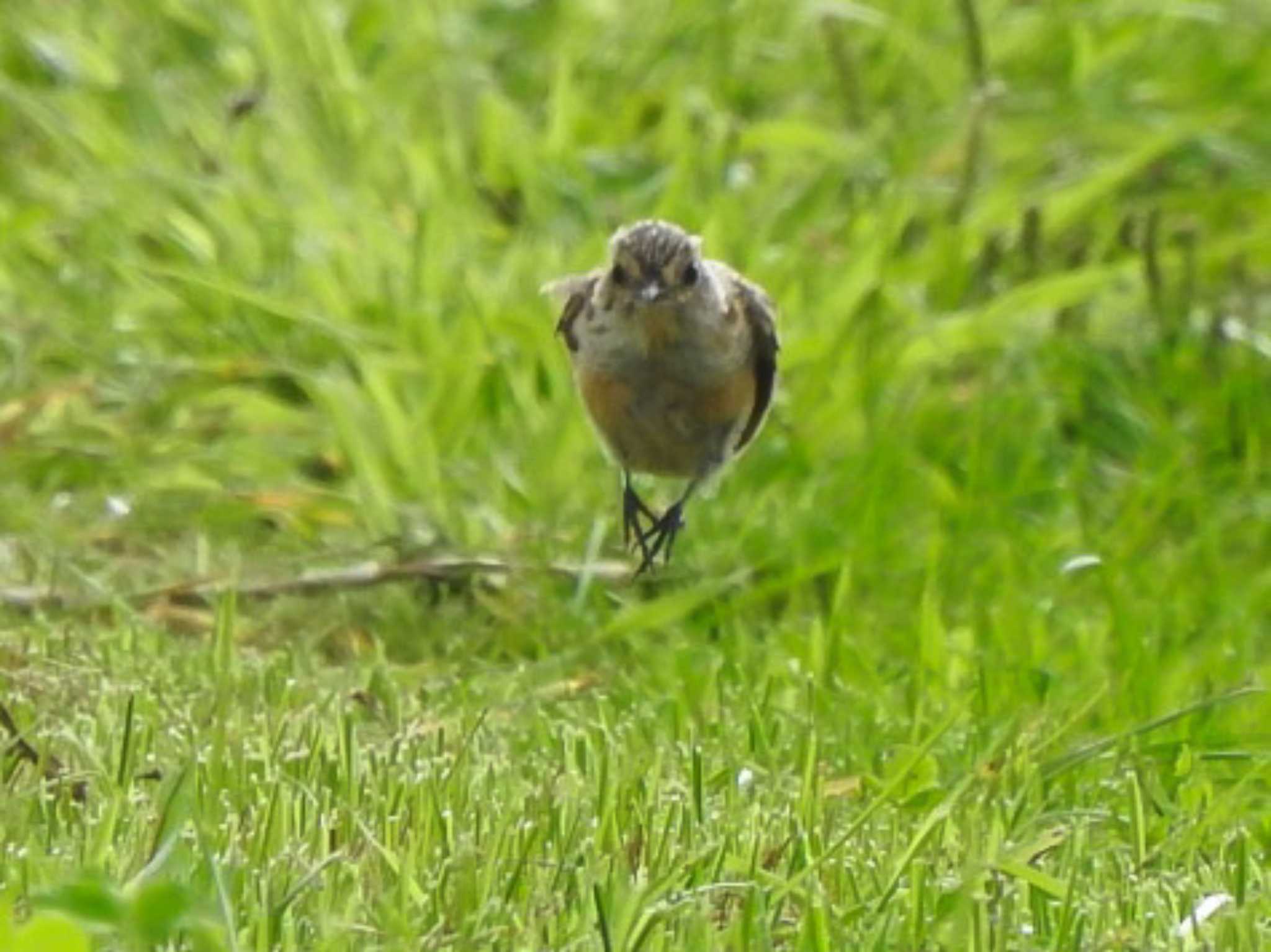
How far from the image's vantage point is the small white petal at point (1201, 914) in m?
3.93

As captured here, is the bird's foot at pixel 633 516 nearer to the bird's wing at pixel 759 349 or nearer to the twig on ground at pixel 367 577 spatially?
the bird's wing at pixel 759 349

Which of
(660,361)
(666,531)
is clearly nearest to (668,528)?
(666,531)

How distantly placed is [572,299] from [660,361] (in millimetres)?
371

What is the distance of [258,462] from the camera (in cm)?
668

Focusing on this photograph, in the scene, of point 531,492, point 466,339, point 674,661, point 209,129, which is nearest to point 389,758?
point 674,661

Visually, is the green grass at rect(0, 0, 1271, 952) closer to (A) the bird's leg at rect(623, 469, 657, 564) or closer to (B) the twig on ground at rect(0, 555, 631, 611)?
(B) the twig on ground at rect(0, 555, 631, 611)

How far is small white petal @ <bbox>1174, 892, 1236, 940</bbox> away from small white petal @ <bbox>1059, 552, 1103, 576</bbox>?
1.46 metres

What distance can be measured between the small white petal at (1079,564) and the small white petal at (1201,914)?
146cm

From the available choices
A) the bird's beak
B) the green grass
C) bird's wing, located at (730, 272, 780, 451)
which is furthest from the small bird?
the green grass

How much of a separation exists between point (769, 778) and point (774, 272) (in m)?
2.83

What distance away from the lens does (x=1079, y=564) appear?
5.53 metres

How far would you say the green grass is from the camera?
410cm

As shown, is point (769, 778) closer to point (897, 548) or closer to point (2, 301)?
point (897, 548)

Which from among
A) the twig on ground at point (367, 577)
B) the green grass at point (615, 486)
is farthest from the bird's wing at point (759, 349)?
the twig on ground at point (367, 577)
